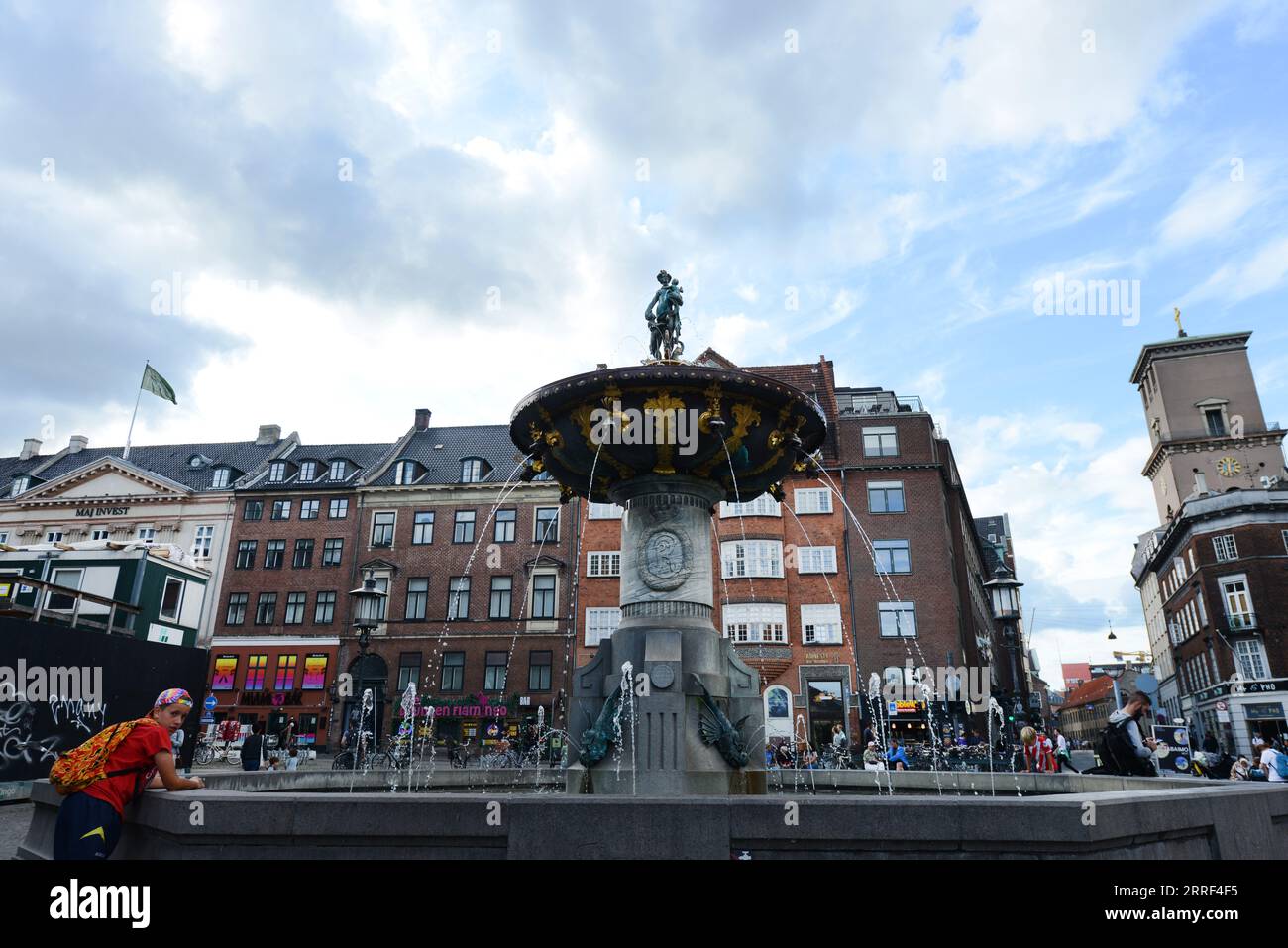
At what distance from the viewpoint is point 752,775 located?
895cm

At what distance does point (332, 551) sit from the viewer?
45000 mm

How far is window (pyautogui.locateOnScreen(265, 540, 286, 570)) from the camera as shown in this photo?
45500mm

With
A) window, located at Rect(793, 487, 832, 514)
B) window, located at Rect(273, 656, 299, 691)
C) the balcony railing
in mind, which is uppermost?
window, located at Rect(793, 487, 832, 514)

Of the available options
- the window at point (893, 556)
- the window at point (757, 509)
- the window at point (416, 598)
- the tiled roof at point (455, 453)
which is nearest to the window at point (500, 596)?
the window at point (416, 598)

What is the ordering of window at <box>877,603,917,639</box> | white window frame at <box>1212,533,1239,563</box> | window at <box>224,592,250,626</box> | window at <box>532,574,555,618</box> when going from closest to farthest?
window at <box>877,603,917,639</box> < window at <box>532,574,555,618</box> < window at <box>224,592,250,626</box> < white window frame at <box>1212,533,1239,563</box>

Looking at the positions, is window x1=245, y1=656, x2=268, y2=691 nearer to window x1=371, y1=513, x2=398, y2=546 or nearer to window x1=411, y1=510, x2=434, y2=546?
window x1=371, y1=513, x2=398, y2=546

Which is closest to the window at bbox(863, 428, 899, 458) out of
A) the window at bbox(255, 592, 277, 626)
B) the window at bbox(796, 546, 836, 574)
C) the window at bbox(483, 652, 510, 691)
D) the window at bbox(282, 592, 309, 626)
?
the window at bbox(796, 546, 836, 574)

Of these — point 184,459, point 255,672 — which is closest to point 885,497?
point 255,672

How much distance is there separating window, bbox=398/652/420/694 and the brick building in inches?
1740

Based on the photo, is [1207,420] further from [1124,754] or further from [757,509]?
[1124,754]

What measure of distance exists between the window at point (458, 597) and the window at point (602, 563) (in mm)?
6992

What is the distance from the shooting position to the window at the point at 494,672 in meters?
40.3
